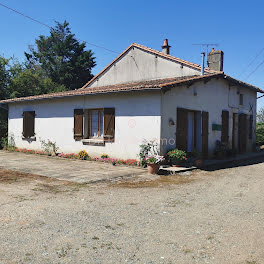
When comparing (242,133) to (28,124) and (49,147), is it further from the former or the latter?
(28,124)

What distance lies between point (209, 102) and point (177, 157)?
4135 millimetres

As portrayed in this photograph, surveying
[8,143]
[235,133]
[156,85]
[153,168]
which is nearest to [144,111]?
[156,85]

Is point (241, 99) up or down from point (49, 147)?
up

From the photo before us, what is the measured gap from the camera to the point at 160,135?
9.24 m

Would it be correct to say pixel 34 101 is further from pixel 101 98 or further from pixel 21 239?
pixel 21 239

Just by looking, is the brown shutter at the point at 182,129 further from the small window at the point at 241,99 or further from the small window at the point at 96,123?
the small window at the point at 241,99

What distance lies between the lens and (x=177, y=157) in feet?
30.0

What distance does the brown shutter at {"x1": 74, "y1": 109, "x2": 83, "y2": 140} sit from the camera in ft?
38.5

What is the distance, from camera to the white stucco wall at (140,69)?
13750mm

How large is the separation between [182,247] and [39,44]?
40243mm

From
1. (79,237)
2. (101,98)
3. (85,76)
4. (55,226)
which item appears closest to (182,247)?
(79,237)

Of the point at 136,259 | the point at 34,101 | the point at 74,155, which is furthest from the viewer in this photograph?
the point at 34,101

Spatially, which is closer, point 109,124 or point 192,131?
point 109,124

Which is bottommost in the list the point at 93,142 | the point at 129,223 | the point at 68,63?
the point at 129,223
